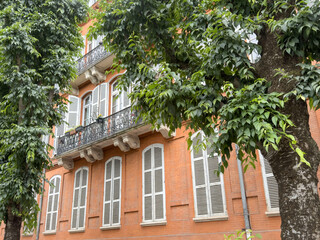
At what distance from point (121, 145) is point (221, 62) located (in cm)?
702

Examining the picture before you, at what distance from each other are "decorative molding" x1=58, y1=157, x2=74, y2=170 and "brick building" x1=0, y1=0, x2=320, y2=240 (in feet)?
0.14

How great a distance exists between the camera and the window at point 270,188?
698cm

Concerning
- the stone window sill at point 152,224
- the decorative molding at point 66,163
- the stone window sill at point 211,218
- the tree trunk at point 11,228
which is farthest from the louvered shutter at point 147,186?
the decorative molding at point 66,163

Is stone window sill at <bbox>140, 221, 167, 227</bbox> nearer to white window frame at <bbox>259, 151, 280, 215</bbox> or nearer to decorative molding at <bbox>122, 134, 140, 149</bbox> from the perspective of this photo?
decorative molding at <bbox>122, 134, 140, 149</bbox>

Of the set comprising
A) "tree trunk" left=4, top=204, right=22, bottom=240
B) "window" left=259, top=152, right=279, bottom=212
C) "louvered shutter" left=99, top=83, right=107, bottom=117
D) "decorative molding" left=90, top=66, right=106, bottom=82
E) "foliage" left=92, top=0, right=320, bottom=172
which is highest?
"decorative molding" left=90, top=66, right=106, bottom=82

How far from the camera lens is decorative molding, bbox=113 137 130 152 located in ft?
34.5

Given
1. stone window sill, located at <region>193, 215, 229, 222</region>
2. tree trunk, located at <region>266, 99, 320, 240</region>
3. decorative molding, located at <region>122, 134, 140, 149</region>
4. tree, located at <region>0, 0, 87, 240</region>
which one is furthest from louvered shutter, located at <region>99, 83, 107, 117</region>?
tree trunk, located at <region>266, 99, 320, 240</region>

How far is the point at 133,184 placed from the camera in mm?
10242

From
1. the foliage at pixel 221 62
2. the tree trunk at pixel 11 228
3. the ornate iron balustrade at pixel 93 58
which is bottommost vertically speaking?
the tree trunk at pixel 11 228

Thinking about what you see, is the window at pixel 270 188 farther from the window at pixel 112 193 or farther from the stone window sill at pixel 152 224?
the window at pixel 112 193

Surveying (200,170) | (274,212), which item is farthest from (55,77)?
(274,212)

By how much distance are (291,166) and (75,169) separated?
35.4 ft

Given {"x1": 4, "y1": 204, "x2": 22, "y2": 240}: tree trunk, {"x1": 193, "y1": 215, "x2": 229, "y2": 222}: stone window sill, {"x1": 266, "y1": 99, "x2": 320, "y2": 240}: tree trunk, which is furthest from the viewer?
{"x1": 193, "y1": 215, "x2": 229, "y2": 222}: stone window sill

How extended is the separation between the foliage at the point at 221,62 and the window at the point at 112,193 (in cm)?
602
